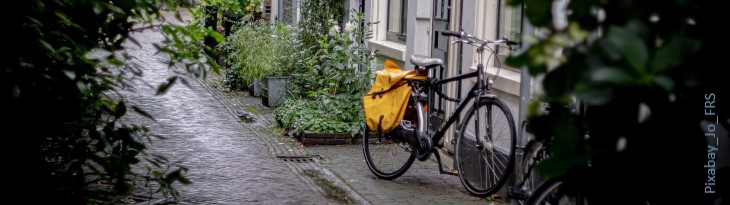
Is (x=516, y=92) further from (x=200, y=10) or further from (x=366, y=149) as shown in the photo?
(x=200, y=10)

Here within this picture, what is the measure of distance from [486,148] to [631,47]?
17.1 feet

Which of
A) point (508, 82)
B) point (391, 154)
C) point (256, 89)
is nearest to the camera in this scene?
point (508, 82)

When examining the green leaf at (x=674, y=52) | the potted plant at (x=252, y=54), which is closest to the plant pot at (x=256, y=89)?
the potted plant at (x=252, y=54)

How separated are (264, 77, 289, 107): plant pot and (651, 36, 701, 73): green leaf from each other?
1123 centimetres

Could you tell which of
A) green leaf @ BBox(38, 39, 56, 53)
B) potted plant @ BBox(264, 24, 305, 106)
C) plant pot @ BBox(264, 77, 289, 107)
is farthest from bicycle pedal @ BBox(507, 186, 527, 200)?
plant pot @ BBox(264, 77, 289, 107)

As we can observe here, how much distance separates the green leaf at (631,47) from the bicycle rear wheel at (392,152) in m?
5.81

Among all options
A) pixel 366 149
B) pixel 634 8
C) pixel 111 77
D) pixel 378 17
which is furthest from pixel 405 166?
pixel 634 8

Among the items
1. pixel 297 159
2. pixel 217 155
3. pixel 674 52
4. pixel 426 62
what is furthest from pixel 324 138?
pixel 674 52

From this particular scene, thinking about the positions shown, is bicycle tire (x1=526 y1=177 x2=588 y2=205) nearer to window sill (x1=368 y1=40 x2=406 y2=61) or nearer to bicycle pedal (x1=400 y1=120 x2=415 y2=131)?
bicycle pedal (x1=400 y1=120 x2=415 y2=131)

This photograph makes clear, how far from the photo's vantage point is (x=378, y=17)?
12234 mm

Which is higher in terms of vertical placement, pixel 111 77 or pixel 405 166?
pixel 111 77

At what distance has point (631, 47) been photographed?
180cm

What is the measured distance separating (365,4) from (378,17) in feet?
1.59

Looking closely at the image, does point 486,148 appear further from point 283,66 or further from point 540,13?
point 283,66
